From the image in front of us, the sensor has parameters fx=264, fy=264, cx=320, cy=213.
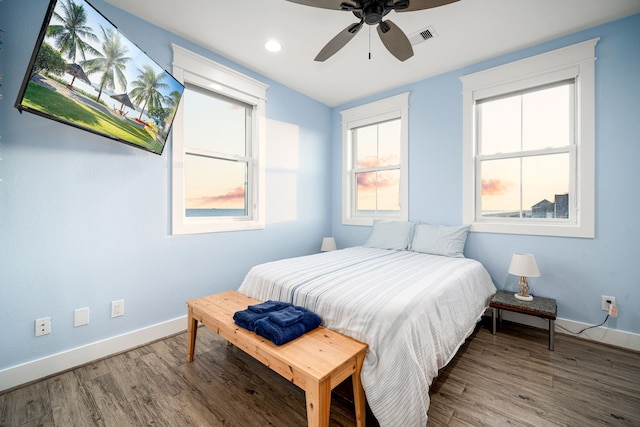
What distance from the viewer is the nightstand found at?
2.16m

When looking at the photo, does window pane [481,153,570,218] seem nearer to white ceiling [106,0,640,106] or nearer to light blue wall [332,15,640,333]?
light blue wall [332,15,640,333]

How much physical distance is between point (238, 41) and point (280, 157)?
1.32 meters

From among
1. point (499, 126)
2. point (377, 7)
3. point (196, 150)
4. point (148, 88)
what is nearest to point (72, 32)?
point (148, 88)

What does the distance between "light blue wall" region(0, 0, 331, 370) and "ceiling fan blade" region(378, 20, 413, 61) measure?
176cm

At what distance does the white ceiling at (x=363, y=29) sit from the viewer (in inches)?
82.5

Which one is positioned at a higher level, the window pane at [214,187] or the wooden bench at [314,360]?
the window pane at [214,187]

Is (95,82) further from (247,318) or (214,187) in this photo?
(247,318)

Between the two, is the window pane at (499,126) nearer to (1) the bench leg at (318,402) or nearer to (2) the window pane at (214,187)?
(2) the window pane at (214,187)

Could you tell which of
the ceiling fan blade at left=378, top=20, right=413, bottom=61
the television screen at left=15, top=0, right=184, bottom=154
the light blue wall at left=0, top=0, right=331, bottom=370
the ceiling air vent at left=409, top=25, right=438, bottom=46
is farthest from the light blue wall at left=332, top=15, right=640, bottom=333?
the television screen at left=15, top=0, right=184, bottom=154

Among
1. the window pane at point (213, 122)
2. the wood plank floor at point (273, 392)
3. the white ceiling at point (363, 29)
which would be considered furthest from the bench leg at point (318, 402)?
the white ceiling at point (363, 29)

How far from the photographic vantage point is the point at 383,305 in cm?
145

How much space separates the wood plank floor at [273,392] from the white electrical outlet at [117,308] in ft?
1.06

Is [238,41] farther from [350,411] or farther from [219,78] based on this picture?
[350,411]

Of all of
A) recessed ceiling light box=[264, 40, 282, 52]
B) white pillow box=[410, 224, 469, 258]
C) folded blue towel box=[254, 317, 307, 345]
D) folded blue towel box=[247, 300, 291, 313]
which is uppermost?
recessed ceiling light box=[264, 40, 282, 52]
